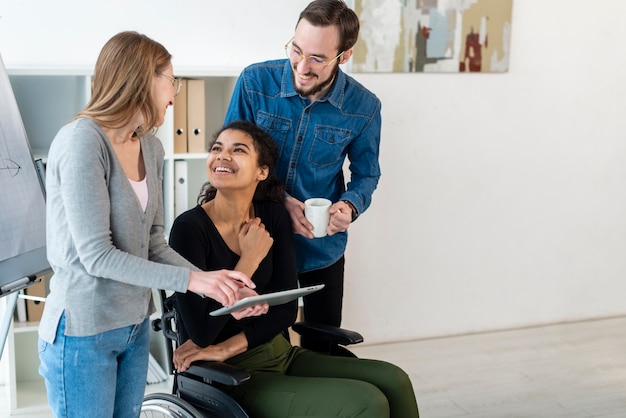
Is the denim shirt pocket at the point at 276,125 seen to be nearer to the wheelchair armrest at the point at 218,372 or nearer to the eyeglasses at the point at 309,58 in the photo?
the eyeglasses at the point at 309,58

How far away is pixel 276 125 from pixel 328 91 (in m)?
0.19

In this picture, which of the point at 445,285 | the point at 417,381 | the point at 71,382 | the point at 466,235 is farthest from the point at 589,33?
the point at 71,382

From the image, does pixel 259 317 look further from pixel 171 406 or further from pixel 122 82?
pixel 122 82

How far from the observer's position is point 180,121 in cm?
327

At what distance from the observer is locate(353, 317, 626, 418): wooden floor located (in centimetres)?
324

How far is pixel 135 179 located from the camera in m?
1.69

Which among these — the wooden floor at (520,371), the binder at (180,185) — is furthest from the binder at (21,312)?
the binder at (180,185)

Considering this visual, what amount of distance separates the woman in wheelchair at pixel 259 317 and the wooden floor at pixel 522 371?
1049mm

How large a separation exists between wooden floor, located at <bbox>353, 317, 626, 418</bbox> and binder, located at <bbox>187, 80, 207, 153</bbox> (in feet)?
4.29

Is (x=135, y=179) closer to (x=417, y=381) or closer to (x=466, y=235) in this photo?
(x=417, y=381)

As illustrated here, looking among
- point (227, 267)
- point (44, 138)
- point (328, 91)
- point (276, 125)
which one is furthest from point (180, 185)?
point (227, 267)

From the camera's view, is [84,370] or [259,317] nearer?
[84,370]

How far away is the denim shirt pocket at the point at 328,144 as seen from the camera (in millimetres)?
2463

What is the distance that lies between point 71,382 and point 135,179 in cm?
43
